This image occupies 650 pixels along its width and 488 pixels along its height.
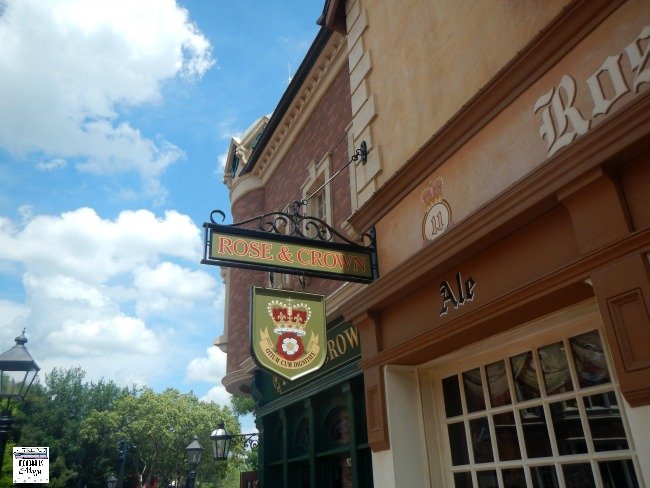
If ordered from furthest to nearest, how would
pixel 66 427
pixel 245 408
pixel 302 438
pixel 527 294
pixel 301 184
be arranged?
pixel 245 408, pixel 66 427, pixel 301 184, pixel 302 438, pixel 527 294

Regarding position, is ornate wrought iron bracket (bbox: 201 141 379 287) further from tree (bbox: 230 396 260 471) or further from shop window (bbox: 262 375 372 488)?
tree (bbox: 230 396 260 471)

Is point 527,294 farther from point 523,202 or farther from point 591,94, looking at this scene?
point 591,94

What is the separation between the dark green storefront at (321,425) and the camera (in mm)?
7352

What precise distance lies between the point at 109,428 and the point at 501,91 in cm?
4059

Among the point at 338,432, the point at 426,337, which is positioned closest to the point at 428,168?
the point at 426,337

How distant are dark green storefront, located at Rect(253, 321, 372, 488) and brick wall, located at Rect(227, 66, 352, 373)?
1173 millimetres

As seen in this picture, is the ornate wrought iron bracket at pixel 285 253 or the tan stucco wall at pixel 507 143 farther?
the ornate wrought iron bracket at pixel 285 253

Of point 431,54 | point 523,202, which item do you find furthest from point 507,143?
point 431,54

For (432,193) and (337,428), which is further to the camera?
(337,428)

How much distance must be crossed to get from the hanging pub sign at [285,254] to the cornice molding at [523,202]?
1.55 feet

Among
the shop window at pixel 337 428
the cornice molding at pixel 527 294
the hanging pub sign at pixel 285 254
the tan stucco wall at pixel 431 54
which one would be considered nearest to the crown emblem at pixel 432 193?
the tan stucco wall at pixel 431 54

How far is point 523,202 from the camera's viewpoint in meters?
4.09

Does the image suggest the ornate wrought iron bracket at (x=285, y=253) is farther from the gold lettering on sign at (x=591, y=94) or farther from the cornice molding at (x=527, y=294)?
the gold lettering on sign at (x=591, y=94)

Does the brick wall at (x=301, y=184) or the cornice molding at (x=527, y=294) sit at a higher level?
the brick wall at (x=301, y=184)
